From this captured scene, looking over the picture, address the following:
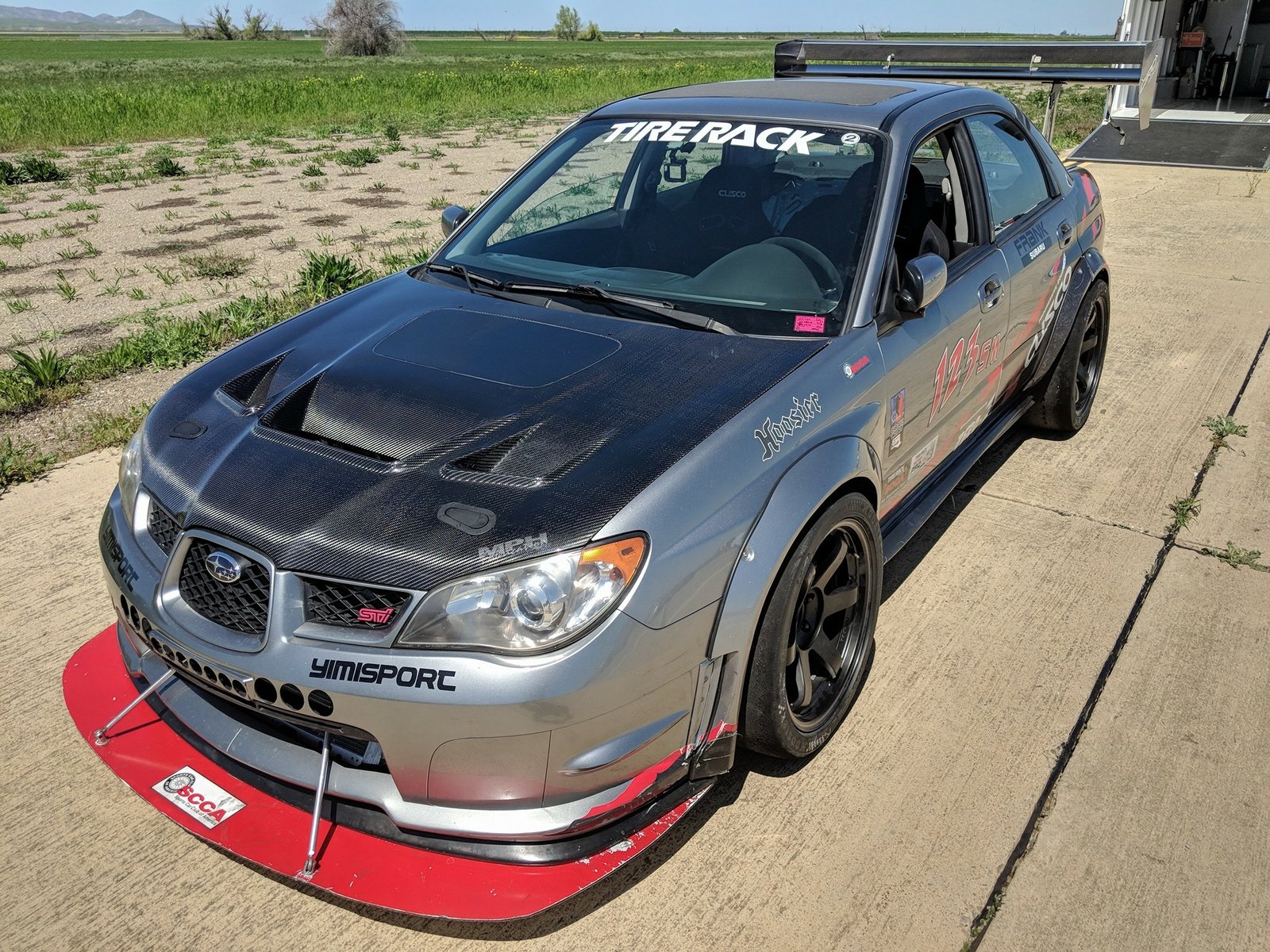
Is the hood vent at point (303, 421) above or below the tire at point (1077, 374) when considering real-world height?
above

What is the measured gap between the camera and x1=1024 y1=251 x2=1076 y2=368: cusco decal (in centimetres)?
430

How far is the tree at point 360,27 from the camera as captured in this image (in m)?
70.2

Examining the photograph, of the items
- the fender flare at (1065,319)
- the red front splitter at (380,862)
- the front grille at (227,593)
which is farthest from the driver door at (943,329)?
the front grille at (227,593)

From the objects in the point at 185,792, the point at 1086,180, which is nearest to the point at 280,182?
the point at 1086,180

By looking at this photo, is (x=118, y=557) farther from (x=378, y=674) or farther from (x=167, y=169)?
(x=167, y=169)

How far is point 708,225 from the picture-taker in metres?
3.32

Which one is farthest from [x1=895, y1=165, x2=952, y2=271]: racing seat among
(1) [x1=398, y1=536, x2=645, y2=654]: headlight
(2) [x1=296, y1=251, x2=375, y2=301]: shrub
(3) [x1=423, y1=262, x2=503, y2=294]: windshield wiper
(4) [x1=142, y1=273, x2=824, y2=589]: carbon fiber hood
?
(2) [x1=296, y1=251, x2=375, y2=301]: shrub

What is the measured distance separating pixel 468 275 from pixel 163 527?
1.36m

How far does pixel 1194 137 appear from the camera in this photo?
47.3 ft

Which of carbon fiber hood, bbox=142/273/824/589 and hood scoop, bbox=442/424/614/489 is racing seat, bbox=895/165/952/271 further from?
hood scoop, bbox=442/424/614/489

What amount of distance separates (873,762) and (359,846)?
1418mm

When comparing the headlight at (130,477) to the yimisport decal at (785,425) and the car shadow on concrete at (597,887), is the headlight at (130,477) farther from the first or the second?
the yimisport decal at (785,425)

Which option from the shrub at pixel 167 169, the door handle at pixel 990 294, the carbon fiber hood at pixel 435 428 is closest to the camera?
the carbon fiber hood at pixel 435 428

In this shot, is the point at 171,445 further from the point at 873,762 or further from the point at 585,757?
the point at 873,762
